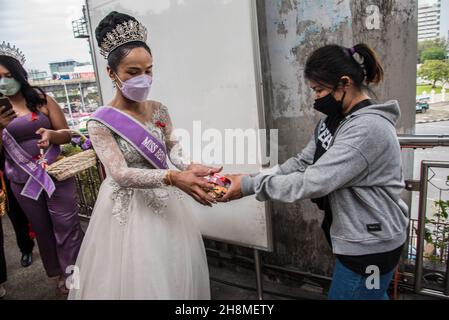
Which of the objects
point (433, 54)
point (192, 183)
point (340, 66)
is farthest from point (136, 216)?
point (433, 54)

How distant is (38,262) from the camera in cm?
335

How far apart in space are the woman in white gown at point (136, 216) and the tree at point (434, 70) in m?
1.52

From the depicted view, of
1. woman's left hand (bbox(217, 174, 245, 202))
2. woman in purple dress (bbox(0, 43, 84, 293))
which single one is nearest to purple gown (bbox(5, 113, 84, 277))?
woman in purple dress (bbox(0, 43, 84, 293))

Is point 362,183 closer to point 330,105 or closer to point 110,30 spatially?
point 330,105

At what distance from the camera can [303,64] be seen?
2133 mm

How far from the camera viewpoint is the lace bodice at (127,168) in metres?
1.60

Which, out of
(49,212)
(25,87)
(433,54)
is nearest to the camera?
(433,54)

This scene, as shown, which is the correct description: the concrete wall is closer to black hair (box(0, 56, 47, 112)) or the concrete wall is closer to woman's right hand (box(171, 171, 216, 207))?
woman's right hand (box(171, 171, 216, 207))

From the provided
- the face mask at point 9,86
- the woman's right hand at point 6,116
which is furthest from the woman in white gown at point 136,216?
the face mask at point 9,86

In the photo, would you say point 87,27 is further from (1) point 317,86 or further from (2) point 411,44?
(2) point 411,44

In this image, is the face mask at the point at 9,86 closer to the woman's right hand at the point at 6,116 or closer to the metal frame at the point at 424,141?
the woman's right hand at the point at 6,116

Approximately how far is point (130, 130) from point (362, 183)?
1.13 meters

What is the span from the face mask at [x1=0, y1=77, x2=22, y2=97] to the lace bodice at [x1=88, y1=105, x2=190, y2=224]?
3.89 ft

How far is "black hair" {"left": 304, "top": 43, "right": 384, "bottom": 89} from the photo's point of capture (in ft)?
4.24
